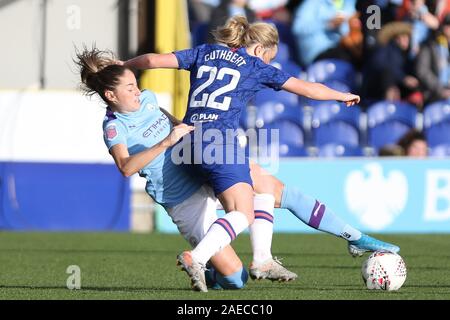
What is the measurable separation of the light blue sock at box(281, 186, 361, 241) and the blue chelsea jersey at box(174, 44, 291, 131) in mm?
742

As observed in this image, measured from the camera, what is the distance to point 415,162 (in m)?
13.7

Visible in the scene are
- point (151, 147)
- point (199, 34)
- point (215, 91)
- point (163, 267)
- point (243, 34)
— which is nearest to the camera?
point (151, 147)

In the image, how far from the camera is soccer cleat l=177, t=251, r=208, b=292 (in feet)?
20.1

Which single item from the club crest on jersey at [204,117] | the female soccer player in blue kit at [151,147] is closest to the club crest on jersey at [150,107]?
the female soccer player in blue kit at [151,147]

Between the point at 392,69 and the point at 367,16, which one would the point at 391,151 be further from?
the point at 367,16

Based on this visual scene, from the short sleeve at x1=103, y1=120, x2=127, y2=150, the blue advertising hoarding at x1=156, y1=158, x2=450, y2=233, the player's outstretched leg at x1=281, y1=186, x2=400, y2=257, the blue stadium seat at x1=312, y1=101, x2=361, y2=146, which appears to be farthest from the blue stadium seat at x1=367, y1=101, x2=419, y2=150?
the short sleeve at x1=103, y1=120, x2=127, y2=150

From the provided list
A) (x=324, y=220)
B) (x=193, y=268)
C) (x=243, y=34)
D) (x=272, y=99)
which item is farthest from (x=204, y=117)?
(x=272, y=99)

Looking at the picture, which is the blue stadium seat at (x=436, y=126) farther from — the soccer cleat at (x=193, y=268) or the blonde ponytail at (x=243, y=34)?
the soccer cleat at (x=193, y=268)

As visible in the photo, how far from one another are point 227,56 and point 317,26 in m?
8.38

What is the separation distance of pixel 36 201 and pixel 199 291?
24.5 ft

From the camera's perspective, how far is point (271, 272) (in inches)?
267

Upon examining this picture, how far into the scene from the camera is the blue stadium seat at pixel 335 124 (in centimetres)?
1470

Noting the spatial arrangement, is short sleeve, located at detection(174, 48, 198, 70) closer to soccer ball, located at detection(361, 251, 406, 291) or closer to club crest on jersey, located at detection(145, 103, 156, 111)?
club crest on jersey, located at detection(145, 103, 156, 111)
